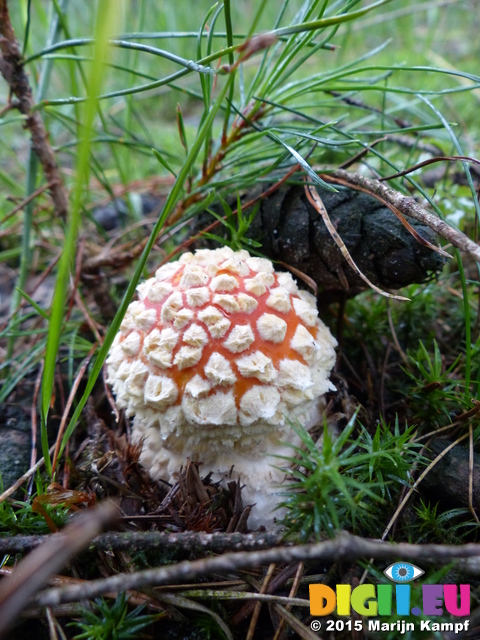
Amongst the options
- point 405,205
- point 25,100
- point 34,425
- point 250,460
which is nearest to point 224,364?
point 250,460

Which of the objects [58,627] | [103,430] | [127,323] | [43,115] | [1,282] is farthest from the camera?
[1,282]

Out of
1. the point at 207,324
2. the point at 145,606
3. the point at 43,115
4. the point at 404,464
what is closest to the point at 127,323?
the point at 207,324

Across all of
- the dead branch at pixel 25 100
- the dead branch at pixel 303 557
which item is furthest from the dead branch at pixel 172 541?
the dead branch at pixel 25 100

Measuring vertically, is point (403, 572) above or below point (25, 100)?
below

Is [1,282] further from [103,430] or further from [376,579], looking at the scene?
[376,579]

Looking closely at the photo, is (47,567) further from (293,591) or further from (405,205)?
(405,205)

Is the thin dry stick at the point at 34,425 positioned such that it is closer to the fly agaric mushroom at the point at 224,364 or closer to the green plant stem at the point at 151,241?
the fly agaric mushroom at the point at 224,364
